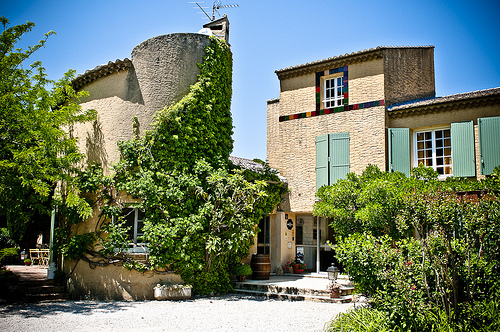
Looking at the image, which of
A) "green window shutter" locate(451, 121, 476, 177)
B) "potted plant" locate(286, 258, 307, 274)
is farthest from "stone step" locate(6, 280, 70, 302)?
"green window shutter" locate(451, 121, 476, 177)

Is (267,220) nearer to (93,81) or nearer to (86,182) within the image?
(86,182)

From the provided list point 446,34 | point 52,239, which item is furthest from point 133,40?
point 446,34

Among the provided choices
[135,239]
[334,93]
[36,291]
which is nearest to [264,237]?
[135,239]

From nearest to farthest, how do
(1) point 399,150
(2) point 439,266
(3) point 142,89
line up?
(2) point 439,266 → (3) point 142,89 → (1) point 399,150

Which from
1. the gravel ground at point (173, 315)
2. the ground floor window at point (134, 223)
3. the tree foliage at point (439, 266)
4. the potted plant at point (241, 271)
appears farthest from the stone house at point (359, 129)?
the tree foliage at point (439, 266)

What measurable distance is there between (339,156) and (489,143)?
4.81 metres

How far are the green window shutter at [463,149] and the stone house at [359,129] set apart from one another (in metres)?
0.03

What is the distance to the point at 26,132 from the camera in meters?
11.0

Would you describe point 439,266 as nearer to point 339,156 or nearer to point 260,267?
point 260,267

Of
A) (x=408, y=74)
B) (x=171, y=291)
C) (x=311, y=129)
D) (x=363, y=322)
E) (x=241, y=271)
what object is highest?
(x=408, y=74)

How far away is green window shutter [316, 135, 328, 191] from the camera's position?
1547 cm

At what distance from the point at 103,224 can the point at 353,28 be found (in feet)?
29.1

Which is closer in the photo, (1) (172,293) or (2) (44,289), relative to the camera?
(1) (172,293)

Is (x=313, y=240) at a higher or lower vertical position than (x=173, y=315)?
higher
